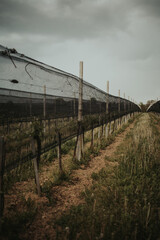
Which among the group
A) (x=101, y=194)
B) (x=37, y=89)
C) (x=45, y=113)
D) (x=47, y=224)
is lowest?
(x=47, y=224)

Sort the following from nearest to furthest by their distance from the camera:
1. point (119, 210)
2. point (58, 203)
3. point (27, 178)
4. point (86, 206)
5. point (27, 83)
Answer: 1. point (119, 210)
2. point (86, 206)
3. point (58, 203)
4. point (27, 178)
5. point (27, 83)

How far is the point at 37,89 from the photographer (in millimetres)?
4309

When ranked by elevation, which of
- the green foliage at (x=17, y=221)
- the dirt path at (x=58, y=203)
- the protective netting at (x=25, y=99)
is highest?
the protective netting at (x=25, y=99)

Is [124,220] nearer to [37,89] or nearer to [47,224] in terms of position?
[47,224]

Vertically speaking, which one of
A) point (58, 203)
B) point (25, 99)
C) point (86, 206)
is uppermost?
point (25, 99)

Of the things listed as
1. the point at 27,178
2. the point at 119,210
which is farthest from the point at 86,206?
the point at 27,178

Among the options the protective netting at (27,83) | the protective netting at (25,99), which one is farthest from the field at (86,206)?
the protective netting at (27,83)

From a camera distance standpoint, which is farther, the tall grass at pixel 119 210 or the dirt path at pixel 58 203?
the dirt path at pixel 58 203

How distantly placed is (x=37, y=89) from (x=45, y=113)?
3.96m

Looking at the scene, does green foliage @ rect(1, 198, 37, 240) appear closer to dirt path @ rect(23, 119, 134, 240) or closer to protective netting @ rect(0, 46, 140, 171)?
dirt path @ rect(23, 119, 134, 240)

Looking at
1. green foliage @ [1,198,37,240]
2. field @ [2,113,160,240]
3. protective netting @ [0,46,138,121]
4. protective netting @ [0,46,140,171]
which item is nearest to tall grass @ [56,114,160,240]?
field @ [2,113,160,240]

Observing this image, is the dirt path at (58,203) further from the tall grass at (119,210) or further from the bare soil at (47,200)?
the tall grass at (119,210)

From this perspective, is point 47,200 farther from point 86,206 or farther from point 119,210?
point 119,210

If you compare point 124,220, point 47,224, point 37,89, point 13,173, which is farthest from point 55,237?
point 37,89
